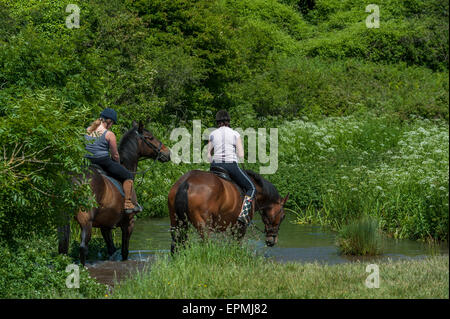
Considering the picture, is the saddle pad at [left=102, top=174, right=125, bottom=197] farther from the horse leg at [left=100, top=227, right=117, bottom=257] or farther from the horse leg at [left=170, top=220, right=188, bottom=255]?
the horse leg at [left=170, top=220, right=188, bottom=255]

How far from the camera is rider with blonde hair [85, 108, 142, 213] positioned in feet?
37.1

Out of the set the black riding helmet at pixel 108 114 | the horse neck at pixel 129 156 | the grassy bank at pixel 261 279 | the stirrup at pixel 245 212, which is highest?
the black riding helmet at pixel 108 114

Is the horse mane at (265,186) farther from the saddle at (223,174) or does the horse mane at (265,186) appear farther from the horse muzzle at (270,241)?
the horse muzzle at (270,241)

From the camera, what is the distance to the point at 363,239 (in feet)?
43.2

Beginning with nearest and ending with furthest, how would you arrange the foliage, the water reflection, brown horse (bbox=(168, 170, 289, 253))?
1. the foliage
2. brown horse (bbox=(168, 170, 289, 253))
3. the water reflection

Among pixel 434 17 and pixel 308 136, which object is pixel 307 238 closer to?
pixel 434 17

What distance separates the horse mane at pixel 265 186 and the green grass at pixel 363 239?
5.26 ft

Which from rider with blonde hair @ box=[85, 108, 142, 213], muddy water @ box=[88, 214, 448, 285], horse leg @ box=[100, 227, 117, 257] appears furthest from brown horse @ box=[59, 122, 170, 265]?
muddy water @ box=[88, 214, 448, 285]

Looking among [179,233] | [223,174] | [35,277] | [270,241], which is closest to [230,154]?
[223,174]

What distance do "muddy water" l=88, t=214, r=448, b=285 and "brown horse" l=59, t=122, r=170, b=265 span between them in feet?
1.85

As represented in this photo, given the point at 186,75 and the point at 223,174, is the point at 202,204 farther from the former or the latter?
the point at 186,75

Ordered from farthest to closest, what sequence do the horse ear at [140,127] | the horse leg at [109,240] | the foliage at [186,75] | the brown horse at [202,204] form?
the horse leg at [109,240], the horse ear at [140,127], the brown horse at [202,204], the foliage at [186,75]

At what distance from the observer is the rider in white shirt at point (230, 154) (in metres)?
11.7

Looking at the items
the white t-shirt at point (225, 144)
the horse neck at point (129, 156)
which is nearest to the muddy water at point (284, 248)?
the white t-shirt at point (225, 144)
